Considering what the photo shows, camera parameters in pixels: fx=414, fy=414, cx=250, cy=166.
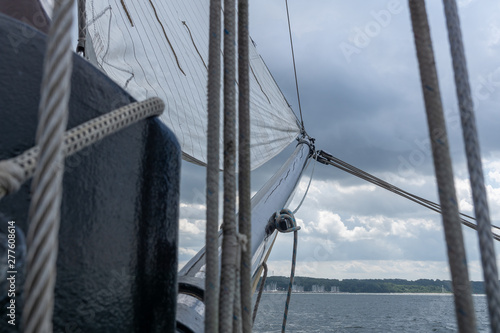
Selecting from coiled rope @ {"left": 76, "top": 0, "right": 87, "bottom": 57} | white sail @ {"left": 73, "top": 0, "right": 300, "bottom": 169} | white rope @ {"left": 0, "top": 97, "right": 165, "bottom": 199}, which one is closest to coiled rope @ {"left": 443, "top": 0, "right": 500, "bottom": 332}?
white rope @ {"left": 0, "top": 97, "right": 165, "bottom": 199}

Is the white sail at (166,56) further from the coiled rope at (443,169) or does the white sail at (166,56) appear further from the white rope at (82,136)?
the coiled rope at (443,169)

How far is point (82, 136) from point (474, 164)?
69 centimetres

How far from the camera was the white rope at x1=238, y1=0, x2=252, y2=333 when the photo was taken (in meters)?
1.04

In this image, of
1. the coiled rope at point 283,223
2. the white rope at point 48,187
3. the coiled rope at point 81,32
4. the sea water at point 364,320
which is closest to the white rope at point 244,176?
the white rope at point 48,187

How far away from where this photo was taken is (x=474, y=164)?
2.52 ft

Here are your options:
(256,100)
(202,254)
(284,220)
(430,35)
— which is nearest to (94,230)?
(430,35)

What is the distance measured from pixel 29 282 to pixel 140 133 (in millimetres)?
502

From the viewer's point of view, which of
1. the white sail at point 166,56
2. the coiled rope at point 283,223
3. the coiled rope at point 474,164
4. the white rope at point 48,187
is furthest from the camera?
the white sail at point 166,56

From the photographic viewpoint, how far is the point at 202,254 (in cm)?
222

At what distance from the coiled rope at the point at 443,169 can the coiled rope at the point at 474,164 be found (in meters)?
0.03

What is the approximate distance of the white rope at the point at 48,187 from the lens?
0.42 meters

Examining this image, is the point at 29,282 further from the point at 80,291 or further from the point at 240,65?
the point at 240,65

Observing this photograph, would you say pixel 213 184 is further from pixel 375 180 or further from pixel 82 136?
pixel 375 180

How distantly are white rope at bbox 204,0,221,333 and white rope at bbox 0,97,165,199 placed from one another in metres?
0.13
